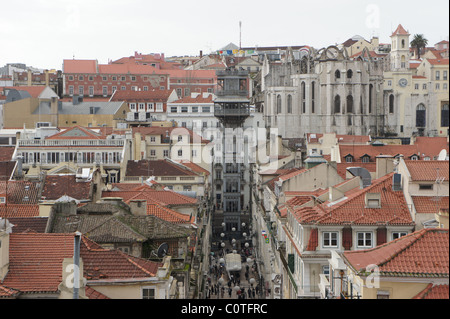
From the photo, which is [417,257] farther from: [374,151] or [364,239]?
[374,151]

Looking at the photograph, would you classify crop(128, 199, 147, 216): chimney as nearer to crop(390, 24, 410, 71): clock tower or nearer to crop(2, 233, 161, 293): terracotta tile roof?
crop(2, 233, 161, 293): terracotta tile roof

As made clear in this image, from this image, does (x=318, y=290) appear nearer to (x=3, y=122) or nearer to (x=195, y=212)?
(x=195, y=212)

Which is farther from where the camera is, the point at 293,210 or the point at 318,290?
the point at 293,210

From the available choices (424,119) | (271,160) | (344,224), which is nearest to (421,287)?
(344,224)

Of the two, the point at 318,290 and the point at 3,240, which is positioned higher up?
the point at 3,240

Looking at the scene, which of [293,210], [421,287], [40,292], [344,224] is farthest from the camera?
[293,210]

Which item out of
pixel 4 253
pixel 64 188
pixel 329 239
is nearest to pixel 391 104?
pixel 64 188

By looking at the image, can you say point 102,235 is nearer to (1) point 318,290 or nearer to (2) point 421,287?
(1) point 318,290

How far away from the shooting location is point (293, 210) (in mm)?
39344

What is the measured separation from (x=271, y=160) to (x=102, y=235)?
5035 centimetres

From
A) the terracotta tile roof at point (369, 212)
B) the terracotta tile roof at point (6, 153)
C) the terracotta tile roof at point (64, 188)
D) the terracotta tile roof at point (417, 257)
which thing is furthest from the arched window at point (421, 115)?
the terracotta tile roof at point (417, 257)

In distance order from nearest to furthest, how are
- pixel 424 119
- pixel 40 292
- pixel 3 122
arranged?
1. pixel 40 292
2. pixel 3 122
3. pixel 424 119

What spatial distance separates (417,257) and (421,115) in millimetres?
128167
